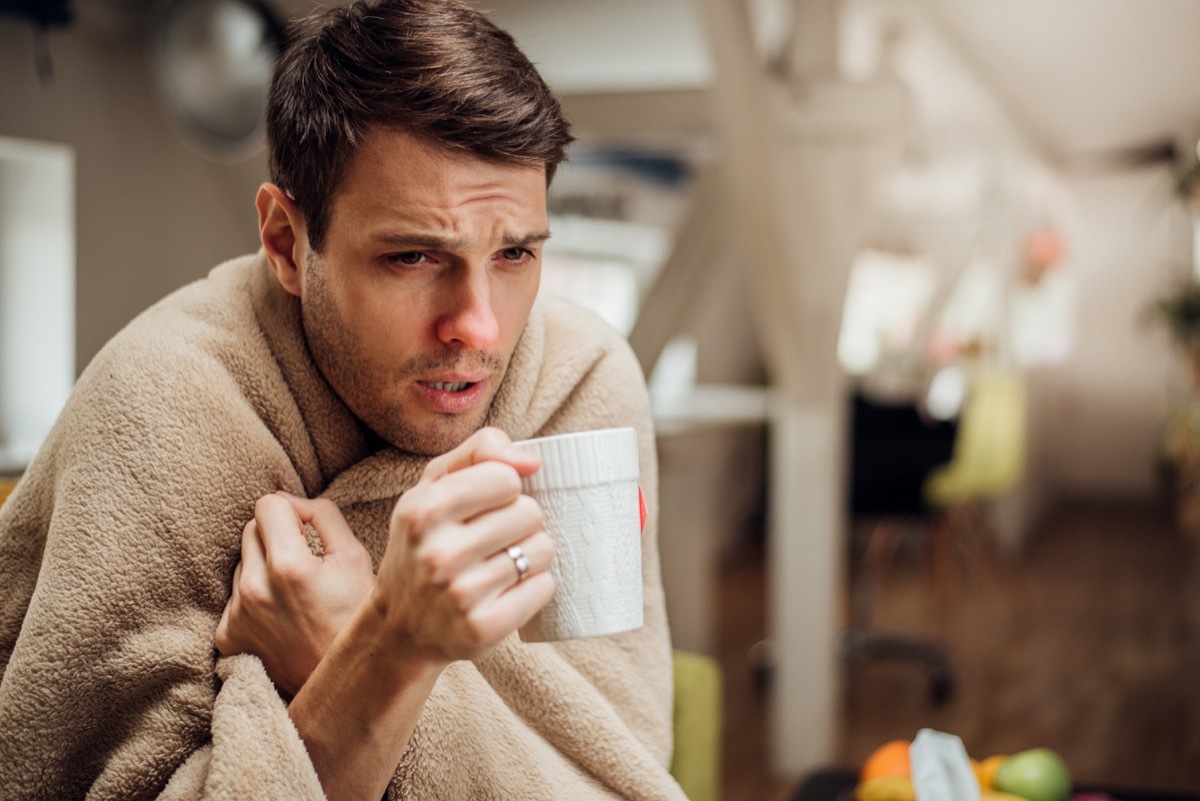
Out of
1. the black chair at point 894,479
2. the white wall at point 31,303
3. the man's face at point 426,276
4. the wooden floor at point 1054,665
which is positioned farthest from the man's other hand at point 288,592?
the black chair at point 894,479

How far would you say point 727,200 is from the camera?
2707 millimetres

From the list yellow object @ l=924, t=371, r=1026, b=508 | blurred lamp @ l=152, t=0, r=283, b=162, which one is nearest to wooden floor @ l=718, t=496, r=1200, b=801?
yellow object @ l=924, t=371, r=1026, b=508

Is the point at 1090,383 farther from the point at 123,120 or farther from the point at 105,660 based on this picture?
the point at 123,120

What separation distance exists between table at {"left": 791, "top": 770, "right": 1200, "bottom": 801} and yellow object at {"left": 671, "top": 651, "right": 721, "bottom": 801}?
12 centimetres

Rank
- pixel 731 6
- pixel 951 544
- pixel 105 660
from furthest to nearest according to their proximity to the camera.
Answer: pixel 951 544
pixel 731 6
pixel 105 660

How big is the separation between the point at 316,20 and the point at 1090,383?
187cm

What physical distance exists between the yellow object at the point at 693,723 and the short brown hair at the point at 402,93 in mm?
805

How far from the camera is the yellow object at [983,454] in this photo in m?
3.68

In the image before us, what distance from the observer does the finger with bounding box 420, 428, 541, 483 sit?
590mm

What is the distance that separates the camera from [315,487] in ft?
2.81

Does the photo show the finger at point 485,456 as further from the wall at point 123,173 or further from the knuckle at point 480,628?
the wall at point 123,173

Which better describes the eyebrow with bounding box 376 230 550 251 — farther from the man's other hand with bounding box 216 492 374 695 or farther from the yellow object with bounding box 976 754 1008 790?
the yellow object with bounding box 976 754 1008 790

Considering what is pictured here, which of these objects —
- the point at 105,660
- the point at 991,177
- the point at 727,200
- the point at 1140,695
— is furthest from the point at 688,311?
the point at 991,177

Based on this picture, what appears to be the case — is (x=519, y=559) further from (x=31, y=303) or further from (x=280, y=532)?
(x=31, y=303)
